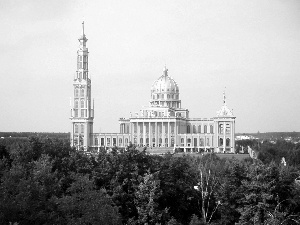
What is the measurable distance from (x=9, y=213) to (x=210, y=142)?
125503 mm

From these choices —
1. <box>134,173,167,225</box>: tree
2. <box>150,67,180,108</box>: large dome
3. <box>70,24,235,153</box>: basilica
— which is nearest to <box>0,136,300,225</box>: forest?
<box>134,173,167,225</box>: tree

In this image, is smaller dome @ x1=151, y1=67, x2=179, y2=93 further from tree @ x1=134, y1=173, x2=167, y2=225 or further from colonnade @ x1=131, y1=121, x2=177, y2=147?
tree @ x1=134, y1=173, x2=167, y2=225

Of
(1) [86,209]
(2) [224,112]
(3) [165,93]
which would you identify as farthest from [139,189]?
(3) [165,93]

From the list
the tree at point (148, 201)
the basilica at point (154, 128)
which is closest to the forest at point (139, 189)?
the tree at point (148, 201)

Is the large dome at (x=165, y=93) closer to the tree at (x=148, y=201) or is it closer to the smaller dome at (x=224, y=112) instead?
the smaller dome at (x=224, y=112)

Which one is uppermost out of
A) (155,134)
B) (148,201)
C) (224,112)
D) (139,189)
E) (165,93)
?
(165,93)

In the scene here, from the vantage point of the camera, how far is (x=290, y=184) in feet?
218

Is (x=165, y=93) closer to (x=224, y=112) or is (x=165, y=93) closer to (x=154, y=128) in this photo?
(x=154, y=128)

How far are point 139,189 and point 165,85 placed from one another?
4907 inches

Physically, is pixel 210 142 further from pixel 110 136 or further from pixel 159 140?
pixel 110 136

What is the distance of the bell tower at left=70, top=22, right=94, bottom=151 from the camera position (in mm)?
171875

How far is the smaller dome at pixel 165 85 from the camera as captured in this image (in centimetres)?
18512

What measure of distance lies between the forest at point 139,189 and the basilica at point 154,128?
93603 mm

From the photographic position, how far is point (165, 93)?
185 meters
